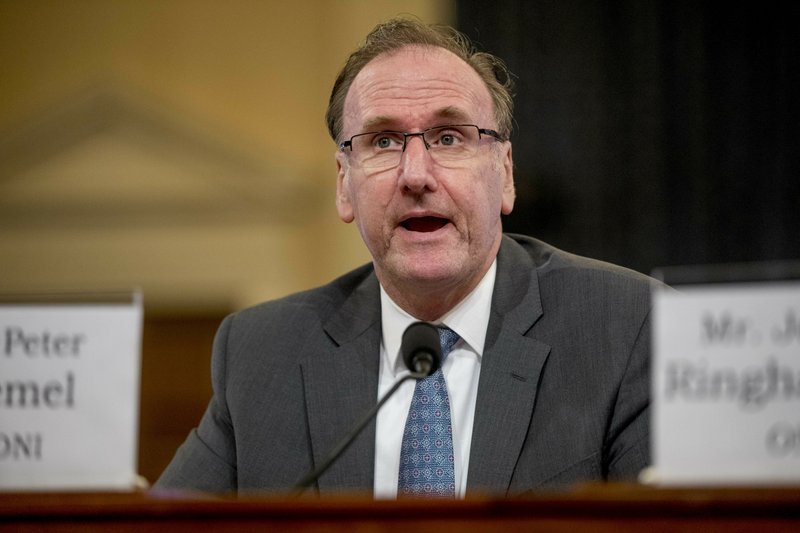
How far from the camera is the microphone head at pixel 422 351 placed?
5.78ft

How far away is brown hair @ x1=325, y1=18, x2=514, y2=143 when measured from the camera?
234cm

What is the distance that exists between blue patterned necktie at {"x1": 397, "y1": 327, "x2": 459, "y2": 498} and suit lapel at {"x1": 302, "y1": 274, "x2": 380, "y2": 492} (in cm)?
7

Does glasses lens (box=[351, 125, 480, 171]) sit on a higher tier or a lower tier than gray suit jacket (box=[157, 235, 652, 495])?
higher

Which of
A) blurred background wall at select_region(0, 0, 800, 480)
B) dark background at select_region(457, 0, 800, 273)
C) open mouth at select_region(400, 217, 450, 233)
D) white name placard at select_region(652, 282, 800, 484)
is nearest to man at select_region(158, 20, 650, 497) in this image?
open mouth at select_region(400, 217, 450, 233)

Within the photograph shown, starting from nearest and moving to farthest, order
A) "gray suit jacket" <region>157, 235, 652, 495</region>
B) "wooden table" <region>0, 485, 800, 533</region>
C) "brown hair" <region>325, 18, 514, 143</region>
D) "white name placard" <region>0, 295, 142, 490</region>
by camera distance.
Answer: "wooden table" <region>0, 485, 800, 533</region>
"white name placard" <region>0, 295, 142, 490</region>
"gray suit jacket" <region>157, 235, 652, 495</region>
"brown hair" <region>325, 18, 514, 143</region>

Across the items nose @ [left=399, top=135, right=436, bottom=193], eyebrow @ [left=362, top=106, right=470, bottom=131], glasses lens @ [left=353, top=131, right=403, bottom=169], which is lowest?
nose @ [left=399, top=135, right=436, bottom=193]

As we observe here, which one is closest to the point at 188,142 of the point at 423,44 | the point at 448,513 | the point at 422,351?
the point at 423,44

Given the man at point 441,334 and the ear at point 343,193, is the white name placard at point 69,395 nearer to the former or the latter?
the man at point 441,334

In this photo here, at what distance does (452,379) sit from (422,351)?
1.01ft

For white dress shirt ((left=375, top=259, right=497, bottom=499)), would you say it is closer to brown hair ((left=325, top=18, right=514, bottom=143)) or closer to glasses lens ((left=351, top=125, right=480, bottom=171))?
→ glasses lens ((left=351, top=125, right=480, bottom=171))

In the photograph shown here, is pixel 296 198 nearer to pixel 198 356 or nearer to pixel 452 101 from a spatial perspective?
pixel 198 356

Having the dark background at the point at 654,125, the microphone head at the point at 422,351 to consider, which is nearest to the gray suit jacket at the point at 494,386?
the microphone head at the point at 422,351

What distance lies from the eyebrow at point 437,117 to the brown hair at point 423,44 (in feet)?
0.53

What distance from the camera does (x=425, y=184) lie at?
6.97ft
